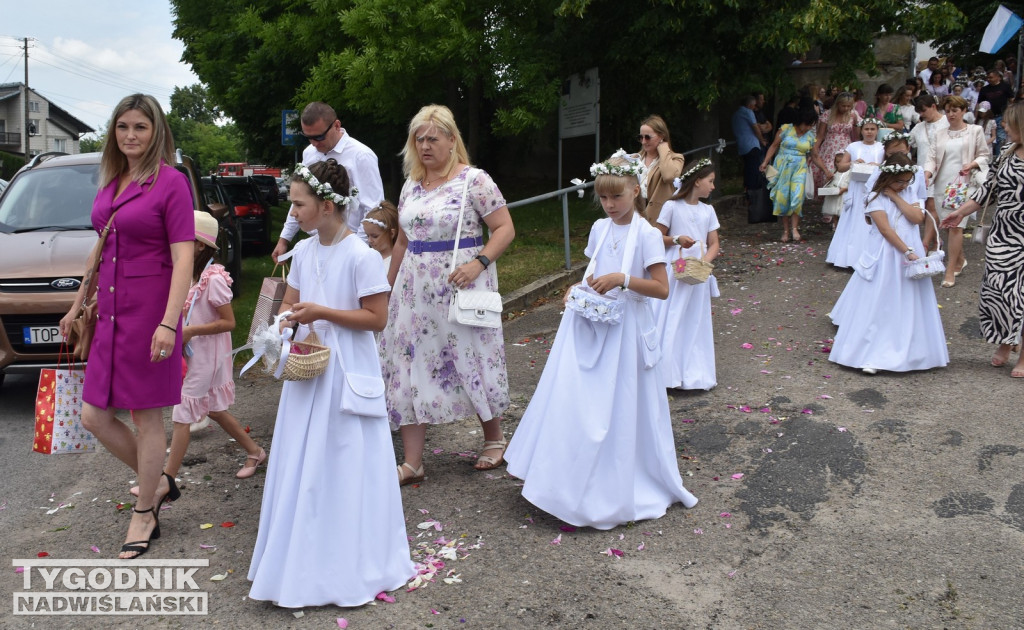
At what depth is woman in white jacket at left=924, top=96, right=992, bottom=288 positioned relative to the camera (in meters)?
10.4

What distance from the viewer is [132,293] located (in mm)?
4422

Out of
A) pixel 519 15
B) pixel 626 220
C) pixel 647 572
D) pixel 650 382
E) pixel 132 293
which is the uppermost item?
pixel 519 15

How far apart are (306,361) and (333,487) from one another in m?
0.56

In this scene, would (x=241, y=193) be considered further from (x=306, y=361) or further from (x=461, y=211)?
(x=306, y=361)

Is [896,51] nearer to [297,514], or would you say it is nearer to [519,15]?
[519,15]

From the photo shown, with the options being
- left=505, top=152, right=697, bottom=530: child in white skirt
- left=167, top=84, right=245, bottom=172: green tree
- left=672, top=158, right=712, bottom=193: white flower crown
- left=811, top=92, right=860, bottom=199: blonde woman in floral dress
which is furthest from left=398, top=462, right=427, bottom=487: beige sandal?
left=167, top=84, right=245, bottom=172: green tree

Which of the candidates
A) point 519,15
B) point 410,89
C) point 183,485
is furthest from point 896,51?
point 183,485

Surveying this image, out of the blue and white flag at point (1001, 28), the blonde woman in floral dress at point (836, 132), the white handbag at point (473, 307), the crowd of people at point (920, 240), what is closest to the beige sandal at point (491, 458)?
the white handbag at point (473, 307)

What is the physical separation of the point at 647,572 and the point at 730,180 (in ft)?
57.2

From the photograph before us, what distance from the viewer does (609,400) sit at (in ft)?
15.8

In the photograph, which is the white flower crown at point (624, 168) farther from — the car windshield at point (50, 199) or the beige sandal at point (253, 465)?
the car windshield at point (50, 199)

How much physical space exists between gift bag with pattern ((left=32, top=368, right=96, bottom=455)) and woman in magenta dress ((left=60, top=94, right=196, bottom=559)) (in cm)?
24

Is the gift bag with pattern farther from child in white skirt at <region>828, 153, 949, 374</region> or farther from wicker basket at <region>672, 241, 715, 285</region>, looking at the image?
child in white skirt at <region>828, 153, 949, 374</region>

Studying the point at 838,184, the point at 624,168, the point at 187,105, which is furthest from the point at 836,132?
the point at 187,105
